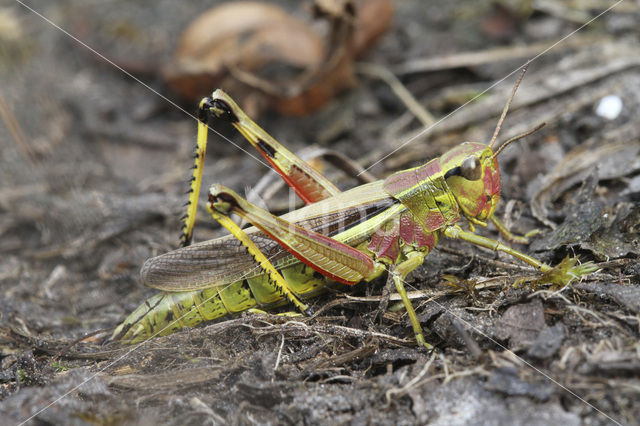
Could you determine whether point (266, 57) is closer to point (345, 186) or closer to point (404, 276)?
point (345, 186)

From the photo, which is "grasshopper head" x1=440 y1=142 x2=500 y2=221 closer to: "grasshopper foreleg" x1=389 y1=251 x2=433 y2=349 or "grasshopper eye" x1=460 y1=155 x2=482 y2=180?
"grasshopper eye" x1=460 y1=155 x2=482 y2=180

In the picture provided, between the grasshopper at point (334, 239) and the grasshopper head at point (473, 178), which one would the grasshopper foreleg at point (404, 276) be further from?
the grasshopper head at point (473, 178)

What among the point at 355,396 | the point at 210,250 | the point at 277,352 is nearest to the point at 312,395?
the point at 355,396

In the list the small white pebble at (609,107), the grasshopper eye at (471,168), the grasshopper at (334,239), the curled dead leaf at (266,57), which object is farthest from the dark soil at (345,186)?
the grasshopper eye at (471,168)

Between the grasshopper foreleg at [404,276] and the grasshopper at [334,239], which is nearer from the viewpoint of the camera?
the grasshopper foreleg at [404,276]

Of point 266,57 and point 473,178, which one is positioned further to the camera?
point 266,57

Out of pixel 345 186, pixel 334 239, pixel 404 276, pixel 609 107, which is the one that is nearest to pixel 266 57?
pixel 345 186
